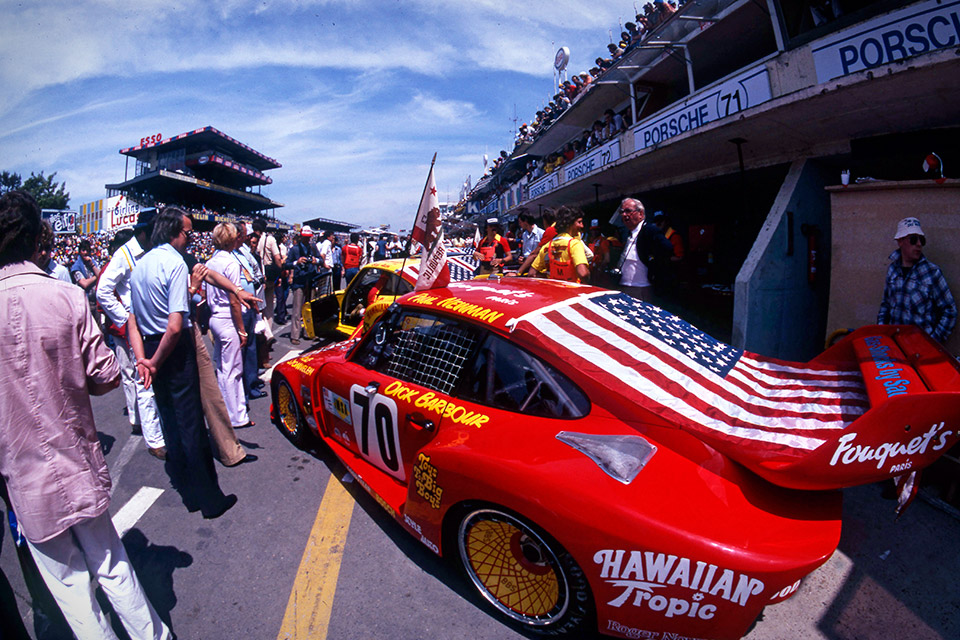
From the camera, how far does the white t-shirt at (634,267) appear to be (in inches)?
191

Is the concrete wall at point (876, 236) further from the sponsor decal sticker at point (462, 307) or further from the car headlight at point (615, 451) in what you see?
the sponsor decal sticker at point (462, 307)

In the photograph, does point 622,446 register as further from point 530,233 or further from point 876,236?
point 530,233

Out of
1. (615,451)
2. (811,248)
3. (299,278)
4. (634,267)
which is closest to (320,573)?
(615,451)

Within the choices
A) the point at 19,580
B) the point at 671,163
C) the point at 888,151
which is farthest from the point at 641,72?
the point at 19,580

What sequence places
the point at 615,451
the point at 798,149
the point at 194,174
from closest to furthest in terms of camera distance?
the point at 615,451
the point at 798,149
the point at 194,174

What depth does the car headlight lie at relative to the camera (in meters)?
1.69

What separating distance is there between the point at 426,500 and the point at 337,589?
640 millimetres

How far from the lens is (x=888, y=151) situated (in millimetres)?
5973

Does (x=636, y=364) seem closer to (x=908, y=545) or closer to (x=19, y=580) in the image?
(x=908, y=545)

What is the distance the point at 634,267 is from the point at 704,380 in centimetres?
286

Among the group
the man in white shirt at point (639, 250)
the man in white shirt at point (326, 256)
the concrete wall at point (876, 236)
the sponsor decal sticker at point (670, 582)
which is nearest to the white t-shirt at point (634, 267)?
the man in white shirt at point (639, 250)

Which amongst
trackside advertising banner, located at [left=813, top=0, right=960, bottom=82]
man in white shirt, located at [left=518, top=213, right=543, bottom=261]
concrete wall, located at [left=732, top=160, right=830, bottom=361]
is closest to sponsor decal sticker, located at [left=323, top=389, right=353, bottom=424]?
concrete wall, located at [left=732, top=160, right=830, bottom=361]

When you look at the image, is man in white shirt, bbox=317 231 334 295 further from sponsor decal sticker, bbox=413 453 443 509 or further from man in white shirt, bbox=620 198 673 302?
sponsor decal sticker, bbox=413 453 443 509

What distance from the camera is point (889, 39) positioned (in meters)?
4.40
